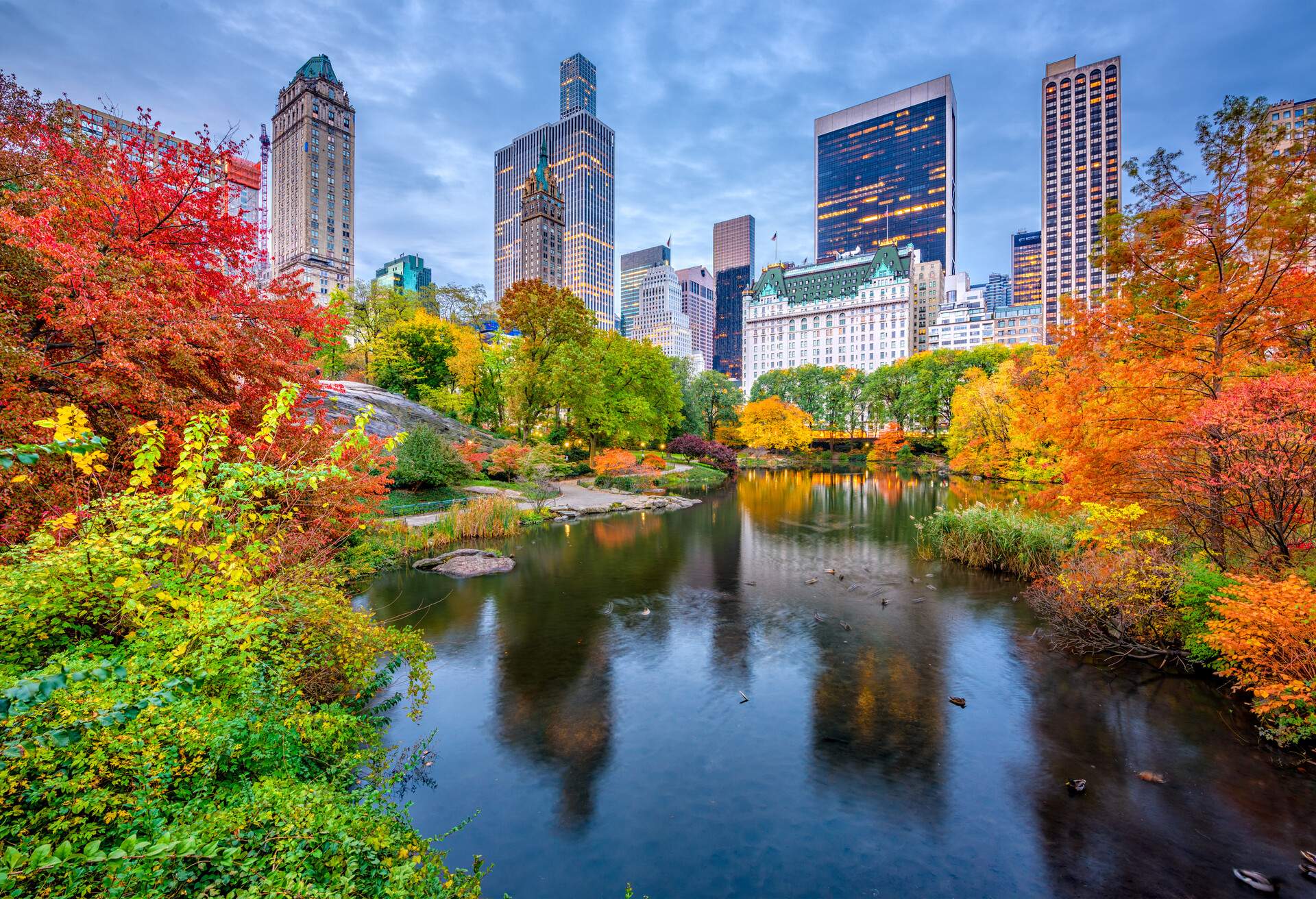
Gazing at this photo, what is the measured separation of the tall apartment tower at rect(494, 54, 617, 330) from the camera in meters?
170

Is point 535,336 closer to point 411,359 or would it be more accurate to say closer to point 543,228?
point 411,359

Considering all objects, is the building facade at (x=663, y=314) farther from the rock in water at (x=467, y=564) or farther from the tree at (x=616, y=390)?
the rock in water at (x=467, y=564)

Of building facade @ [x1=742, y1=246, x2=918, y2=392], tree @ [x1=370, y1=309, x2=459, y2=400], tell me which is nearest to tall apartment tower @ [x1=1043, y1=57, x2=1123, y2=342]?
building facade @ [x1=742, y1=246, x2=918, y2=392]

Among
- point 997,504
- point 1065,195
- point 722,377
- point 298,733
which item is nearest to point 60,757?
point 298,733

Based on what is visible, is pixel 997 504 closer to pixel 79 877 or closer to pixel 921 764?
pixel 921 764

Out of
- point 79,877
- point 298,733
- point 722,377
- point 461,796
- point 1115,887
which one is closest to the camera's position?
point 79,877

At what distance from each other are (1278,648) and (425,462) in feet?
83.3

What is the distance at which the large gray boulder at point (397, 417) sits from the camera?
25.8 meters

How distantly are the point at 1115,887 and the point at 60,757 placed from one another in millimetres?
8878

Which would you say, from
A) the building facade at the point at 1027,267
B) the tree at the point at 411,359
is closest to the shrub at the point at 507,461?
the tree at the point at 411,359

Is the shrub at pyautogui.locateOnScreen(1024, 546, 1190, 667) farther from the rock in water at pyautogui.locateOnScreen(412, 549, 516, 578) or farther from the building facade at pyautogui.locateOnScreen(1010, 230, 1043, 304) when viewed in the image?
the building facade at pyautogui.locateOnScreen(1010, 230, 1043, 304)

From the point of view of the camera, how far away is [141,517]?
4.05m

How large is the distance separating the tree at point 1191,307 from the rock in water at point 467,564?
14.9 m

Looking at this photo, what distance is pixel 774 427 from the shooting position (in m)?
62.2
